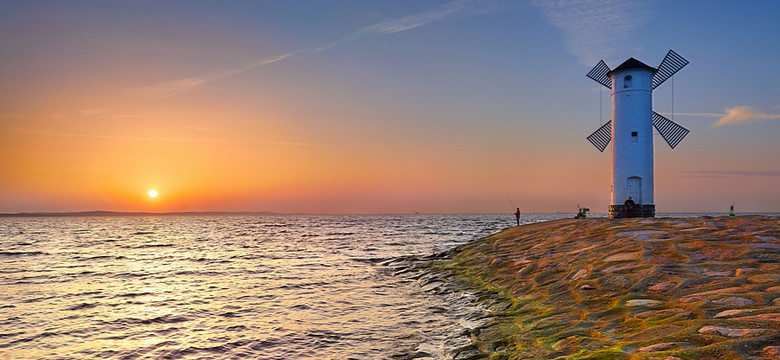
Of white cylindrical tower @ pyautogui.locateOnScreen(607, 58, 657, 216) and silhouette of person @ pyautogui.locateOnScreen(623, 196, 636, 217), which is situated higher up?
white cylindrical tower @ pyautogui.locateOnScreen(607, 58, 657, 216)

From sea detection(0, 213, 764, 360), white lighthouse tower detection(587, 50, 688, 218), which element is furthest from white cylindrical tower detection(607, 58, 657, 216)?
sea detection(0, 213, 764, 360)

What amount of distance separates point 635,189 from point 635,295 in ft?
72.7

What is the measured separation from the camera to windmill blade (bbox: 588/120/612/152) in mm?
33281

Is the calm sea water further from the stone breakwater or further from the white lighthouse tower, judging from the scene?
the white lighthouse tower

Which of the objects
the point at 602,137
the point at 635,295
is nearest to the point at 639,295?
the point at 635,295

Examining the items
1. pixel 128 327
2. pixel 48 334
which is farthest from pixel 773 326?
pixel 48 334

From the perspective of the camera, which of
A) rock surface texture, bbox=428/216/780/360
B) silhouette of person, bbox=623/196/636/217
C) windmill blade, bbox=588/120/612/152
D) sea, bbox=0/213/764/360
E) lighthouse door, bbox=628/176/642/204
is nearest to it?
rock surface texture, bbox=428/216/780/360

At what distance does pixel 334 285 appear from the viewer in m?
17.8

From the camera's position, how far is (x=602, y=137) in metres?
33.6

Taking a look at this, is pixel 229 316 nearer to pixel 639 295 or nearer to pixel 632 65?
pixel 639 295

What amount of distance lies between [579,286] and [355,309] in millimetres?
5916

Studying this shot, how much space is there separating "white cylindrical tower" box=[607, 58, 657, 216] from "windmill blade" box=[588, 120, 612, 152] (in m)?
4.03

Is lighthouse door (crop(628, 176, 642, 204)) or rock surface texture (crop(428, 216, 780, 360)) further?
lighthouse door (crop(628, 176, 642, 204))

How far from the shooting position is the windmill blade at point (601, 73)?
33244mm
